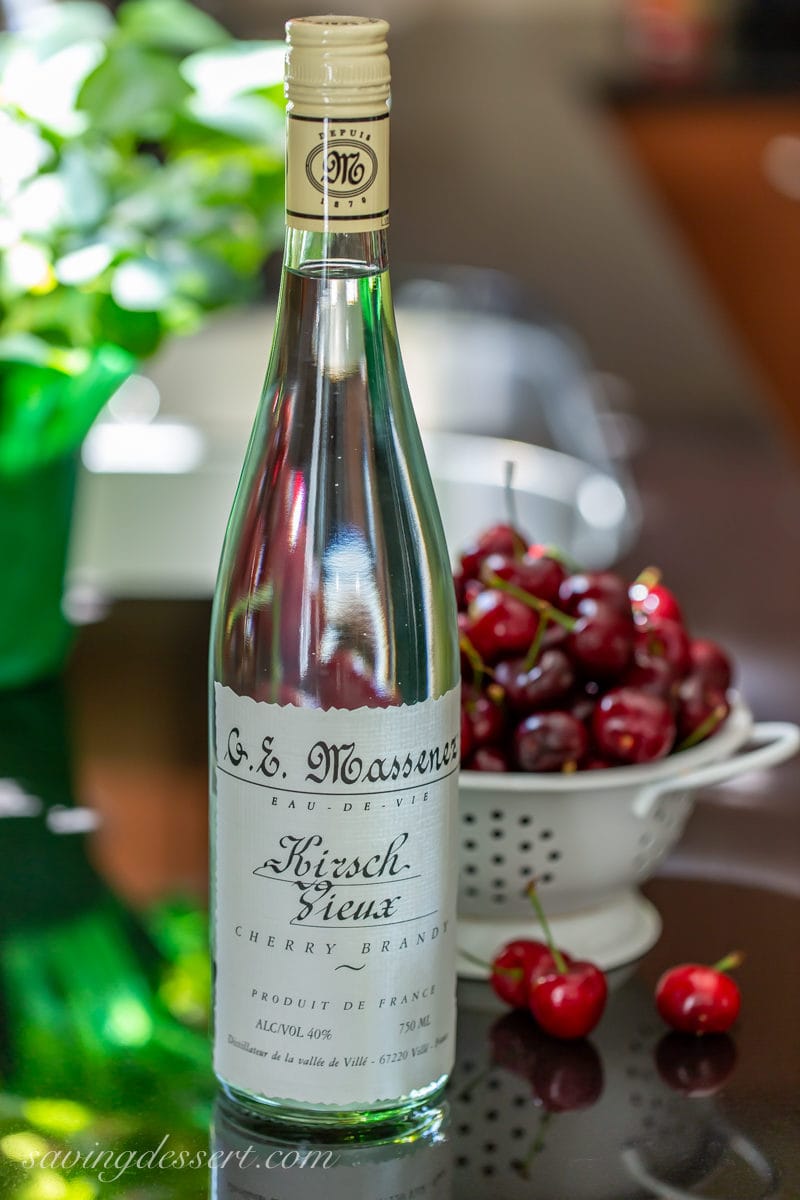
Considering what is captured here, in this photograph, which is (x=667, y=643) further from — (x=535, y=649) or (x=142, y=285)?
(x=142, y=285)

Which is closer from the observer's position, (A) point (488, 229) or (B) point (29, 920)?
(B) point (29, 920)

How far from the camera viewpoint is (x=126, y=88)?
2.48ft

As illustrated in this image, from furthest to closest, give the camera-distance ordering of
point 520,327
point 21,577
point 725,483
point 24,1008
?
point 520,327, point 725,483, point 21,577, point 24,1008

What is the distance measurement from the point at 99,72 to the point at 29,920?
389 mm

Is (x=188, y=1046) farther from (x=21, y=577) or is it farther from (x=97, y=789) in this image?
(x=21, y=577)

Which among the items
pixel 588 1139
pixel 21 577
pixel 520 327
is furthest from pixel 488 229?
pixel 588 1139

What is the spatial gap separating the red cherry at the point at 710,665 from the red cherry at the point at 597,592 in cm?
4

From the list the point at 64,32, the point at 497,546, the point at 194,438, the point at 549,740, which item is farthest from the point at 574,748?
the point at 194,438

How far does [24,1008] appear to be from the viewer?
1.93ft

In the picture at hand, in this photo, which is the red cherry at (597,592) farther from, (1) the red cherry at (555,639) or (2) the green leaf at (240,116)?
(2) the green leaf at (240,116)

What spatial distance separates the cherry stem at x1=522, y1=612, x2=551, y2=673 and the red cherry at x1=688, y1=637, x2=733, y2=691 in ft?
0.23

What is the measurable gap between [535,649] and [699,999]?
0.14m

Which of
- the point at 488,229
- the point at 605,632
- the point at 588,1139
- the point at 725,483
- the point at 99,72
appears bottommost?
the point at 588,1139

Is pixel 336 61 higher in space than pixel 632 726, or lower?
higher
